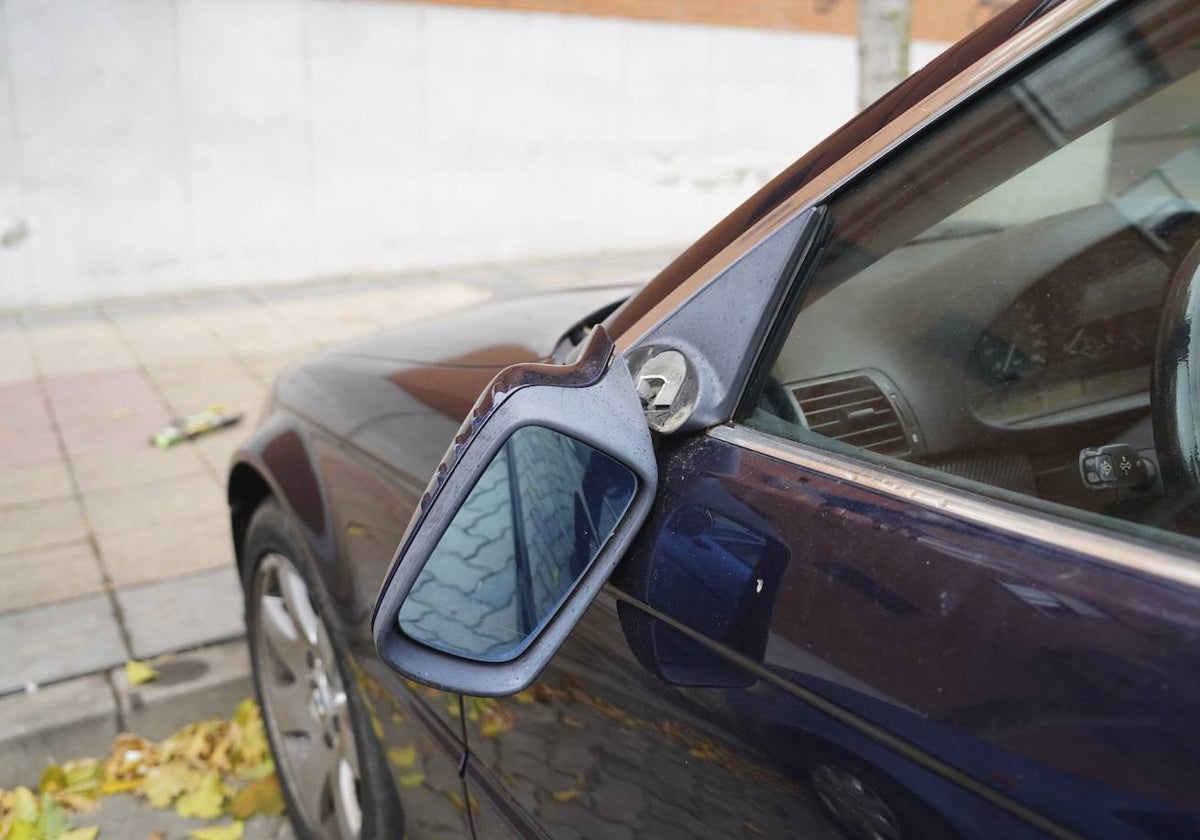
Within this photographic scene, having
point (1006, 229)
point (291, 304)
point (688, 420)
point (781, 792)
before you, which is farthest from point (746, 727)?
point (291, 304)

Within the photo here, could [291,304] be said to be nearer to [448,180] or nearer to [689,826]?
[448,180]

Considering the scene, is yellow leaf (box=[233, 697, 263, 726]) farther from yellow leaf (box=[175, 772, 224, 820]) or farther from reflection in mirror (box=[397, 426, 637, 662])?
reflection in mirror (box=[397, 426, 637, 662])

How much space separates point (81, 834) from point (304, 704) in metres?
0.78

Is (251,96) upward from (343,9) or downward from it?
downward

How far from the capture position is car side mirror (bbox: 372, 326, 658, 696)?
4.57 ft

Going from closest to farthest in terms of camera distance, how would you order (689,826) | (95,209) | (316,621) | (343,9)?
(689,826) < (316,621) < (95,209) < (343,9)

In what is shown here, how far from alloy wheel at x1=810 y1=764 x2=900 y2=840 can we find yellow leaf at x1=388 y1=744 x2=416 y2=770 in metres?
1.05

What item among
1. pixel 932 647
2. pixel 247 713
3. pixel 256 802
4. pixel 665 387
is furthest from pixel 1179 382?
pixel 247 713

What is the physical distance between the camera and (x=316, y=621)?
2494mm

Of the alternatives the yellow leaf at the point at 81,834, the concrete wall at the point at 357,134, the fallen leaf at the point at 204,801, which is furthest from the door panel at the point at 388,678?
the concrete wall at the point at 357,134

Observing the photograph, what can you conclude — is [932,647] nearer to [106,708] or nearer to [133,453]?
[106,708]

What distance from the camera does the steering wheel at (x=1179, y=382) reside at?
1309mm

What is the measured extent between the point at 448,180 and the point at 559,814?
8.81 metres

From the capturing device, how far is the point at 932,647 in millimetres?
1097
